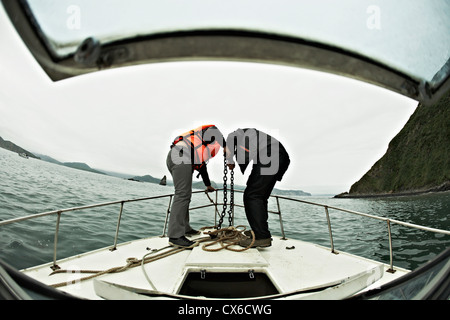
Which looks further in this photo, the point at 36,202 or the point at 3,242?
the point at 36,202

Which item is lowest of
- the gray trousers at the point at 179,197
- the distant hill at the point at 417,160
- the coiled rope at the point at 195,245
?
the coiled rope at the point at 195,245

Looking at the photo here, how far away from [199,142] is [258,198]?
3.52ft

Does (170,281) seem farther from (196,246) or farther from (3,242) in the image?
(3,242)

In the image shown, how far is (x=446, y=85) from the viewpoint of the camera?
0.94 meters

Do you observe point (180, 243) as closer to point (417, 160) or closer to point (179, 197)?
point (179, 197)

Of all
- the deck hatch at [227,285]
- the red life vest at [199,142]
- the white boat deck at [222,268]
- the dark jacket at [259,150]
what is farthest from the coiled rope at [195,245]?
the red life vest at [199,142]

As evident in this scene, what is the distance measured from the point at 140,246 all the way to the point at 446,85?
11.3 feet

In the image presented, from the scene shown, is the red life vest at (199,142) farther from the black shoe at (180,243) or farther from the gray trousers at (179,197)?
the black shoe at (180,243)

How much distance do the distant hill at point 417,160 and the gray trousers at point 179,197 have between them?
190ft

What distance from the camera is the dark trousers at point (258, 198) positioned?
266 cm

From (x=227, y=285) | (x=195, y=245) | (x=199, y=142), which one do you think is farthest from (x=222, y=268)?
(x=199, y=142)

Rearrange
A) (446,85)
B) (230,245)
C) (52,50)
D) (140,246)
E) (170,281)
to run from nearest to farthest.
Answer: (52,50)
(446,85)
(170,281)
(230,245)
(140,246)

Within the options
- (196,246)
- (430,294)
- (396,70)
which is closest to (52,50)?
(396,70)

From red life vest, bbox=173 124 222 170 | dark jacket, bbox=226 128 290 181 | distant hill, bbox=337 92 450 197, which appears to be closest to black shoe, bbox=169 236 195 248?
red life vest, bbox=173 124 222 170
